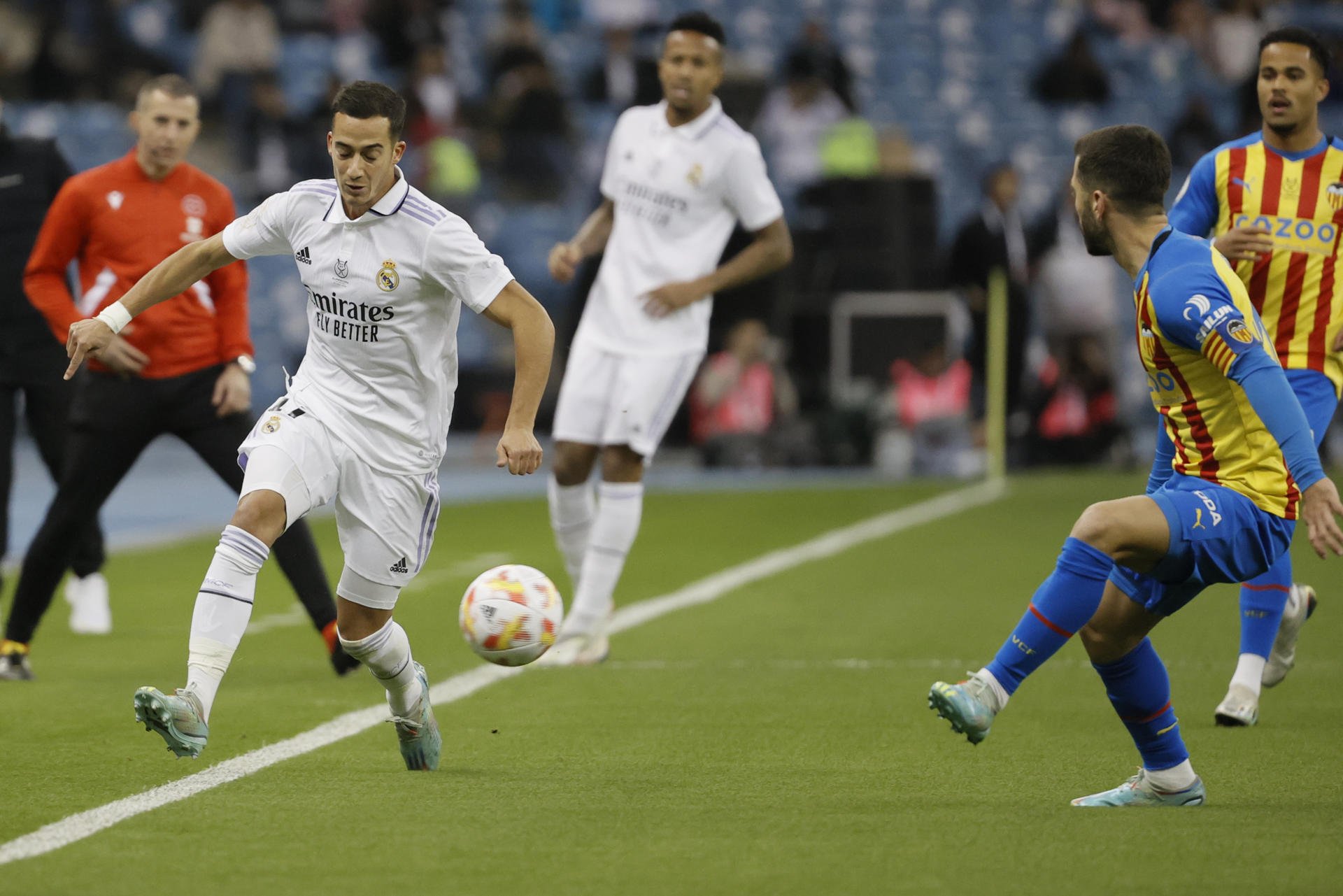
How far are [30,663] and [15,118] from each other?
46.6ft

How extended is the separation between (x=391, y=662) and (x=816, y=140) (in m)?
15.4

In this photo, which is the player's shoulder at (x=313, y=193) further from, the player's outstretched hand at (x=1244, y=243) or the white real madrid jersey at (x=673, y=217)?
the player's outstretched hand at (x=1244, y=243)

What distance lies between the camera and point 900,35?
23906 millimetres

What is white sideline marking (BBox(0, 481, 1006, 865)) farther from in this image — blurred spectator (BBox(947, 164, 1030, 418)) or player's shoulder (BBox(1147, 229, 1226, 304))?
blurred spectator (BBox(947, 164, 1030, 418))

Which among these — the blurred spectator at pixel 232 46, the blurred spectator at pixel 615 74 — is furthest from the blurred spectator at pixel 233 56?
the blurred spectator at pixel 615 74

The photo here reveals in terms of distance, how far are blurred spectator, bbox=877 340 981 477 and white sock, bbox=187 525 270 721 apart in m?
12.9

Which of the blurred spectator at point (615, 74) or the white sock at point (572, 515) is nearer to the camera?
the white sock at point (572, 515)

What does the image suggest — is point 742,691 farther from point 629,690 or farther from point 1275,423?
point 1275,423

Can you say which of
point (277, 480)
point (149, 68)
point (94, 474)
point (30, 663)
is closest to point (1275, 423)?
point (277, 480)

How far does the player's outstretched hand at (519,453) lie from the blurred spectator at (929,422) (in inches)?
499

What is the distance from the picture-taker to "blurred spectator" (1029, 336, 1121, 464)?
17.8m

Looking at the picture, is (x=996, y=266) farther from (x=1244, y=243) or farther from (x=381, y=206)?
(x=381, y=206)

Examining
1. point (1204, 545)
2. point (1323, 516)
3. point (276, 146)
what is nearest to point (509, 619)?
point (1204, 545)

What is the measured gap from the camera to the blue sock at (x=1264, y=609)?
6.34 m
